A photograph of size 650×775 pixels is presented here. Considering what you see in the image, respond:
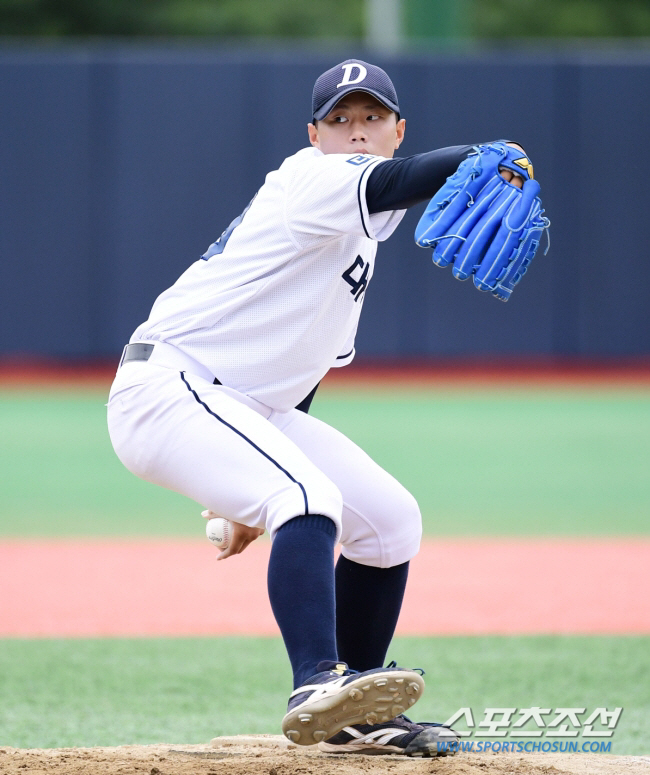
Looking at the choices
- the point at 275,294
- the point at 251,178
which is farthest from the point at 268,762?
the point at 251,178

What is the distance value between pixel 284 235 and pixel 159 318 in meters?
0.40

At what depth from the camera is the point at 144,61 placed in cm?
1309

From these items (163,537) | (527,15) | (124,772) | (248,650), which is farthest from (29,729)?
(527,15)

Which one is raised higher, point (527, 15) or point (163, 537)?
point (527, 15)

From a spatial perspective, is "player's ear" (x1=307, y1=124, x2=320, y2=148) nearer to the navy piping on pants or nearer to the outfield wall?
the navy piping on pants

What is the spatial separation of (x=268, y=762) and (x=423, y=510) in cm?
439

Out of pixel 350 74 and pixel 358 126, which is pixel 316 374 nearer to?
pixel 358 126

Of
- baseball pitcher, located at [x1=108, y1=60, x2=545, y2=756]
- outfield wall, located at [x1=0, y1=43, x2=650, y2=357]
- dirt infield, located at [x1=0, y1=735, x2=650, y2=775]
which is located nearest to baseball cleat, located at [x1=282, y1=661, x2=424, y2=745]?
baseball pitcher, located at [x1=108, y1=60, x2=545, y2=756]

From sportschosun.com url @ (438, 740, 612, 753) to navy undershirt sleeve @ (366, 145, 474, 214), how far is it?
1.43 meters

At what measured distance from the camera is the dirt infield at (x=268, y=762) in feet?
8.43

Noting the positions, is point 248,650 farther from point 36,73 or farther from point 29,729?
point 36,73

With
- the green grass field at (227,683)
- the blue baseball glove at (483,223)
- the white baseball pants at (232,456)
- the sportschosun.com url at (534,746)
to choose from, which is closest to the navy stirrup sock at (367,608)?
the white baseball pants at (232,456)

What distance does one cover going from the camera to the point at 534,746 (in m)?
3.11

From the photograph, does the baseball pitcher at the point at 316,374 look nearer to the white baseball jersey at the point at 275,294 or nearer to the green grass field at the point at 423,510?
the white baseball jersey at the point at 275,294
